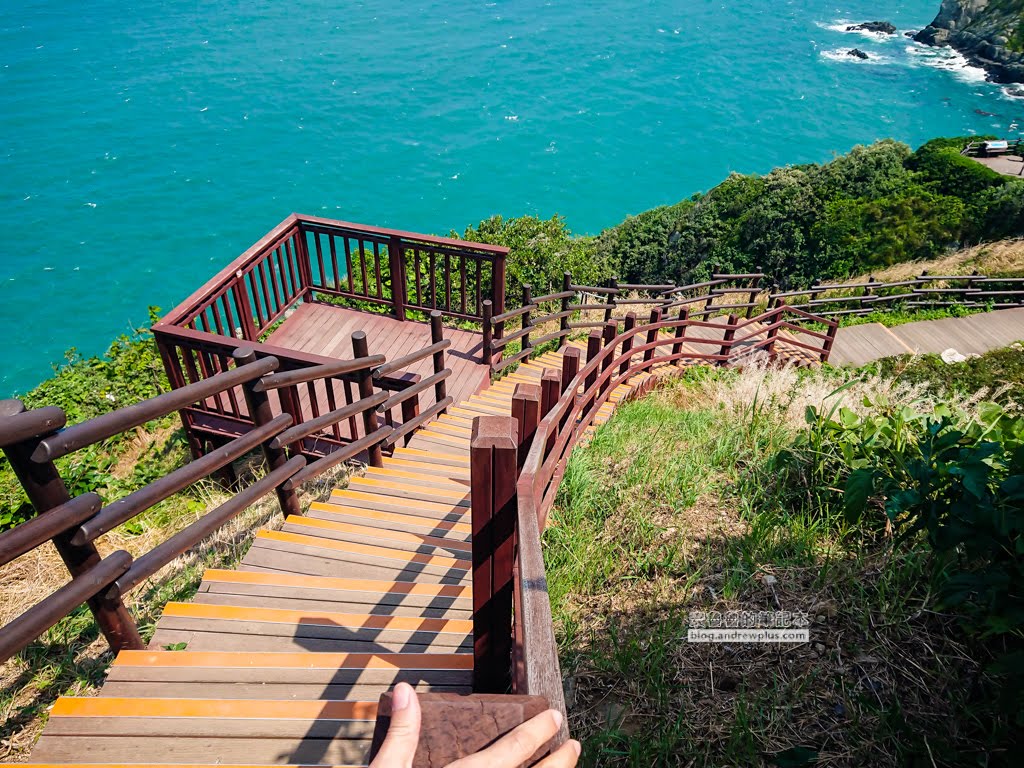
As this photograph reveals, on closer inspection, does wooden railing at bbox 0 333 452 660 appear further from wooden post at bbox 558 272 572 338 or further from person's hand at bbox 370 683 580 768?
wooden post at bbox 558 272 572 338

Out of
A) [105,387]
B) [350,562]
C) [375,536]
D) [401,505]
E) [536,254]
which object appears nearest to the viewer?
[350,562]

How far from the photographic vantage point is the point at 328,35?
68.7 m

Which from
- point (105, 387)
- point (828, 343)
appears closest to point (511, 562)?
point (828, 343)

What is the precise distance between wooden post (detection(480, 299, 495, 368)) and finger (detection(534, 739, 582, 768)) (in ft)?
20.5

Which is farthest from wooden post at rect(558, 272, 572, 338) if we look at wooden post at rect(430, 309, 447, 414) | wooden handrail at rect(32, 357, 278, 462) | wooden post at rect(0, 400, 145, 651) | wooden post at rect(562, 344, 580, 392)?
wooden post at rect(0, 400, 145, 651)

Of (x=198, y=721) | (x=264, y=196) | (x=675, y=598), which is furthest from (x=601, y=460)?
(x=264, y=196)

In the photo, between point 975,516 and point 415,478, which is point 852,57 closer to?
point 415,478

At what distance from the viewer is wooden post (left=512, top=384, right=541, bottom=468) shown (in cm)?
274

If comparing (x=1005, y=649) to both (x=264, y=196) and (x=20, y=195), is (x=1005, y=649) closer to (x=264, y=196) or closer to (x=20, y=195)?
(x=264, y=196)

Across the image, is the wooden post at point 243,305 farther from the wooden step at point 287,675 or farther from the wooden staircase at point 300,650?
the wooden step at point 287,675

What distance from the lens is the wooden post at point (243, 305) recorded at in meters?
7.20

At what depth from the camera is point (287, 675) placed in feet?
8.79

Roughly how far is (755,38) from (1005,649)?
85351mm

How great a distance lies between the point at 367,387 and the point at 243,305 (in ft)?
11.2
